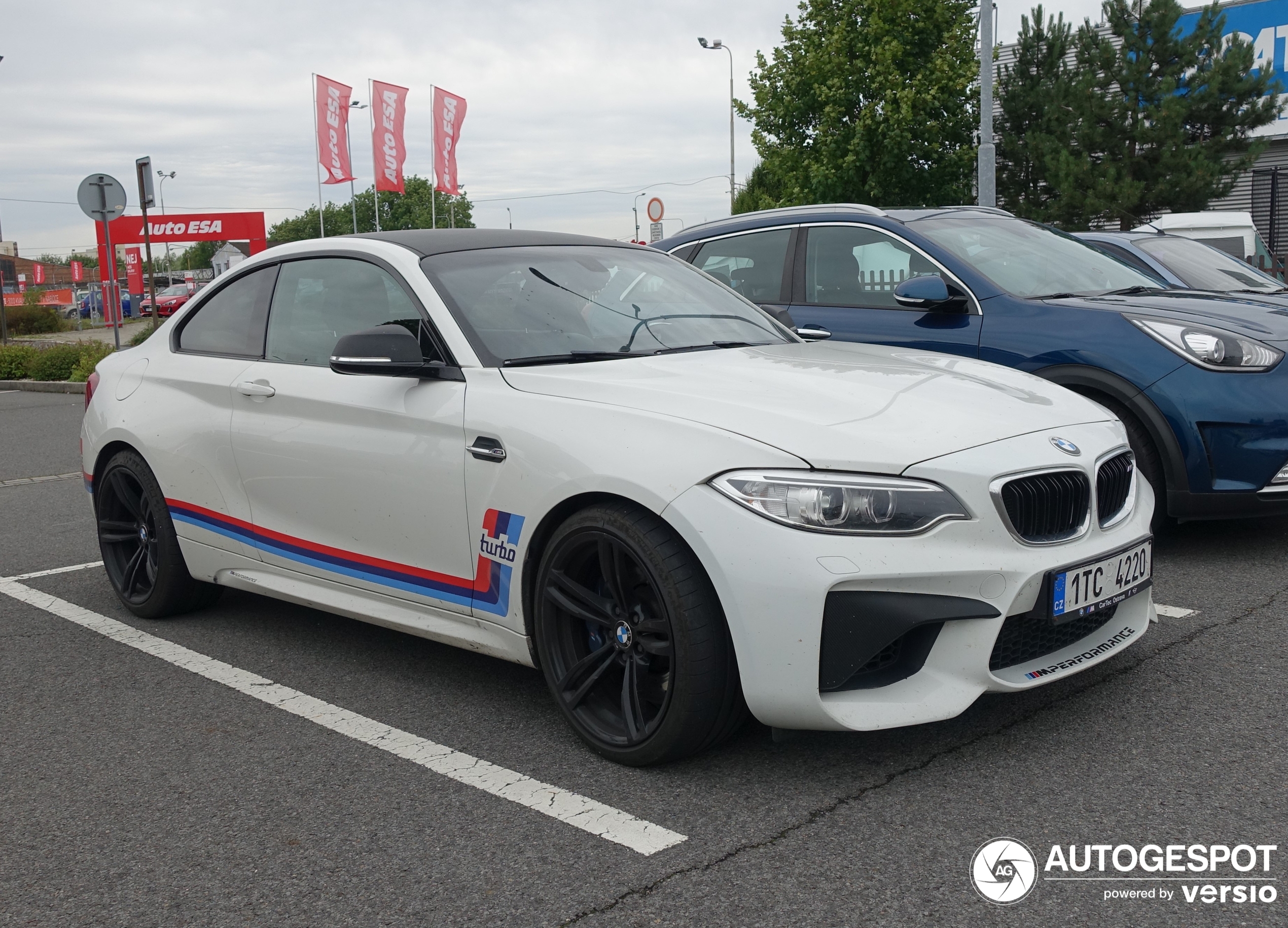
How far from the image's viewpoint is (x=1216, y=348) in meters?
5.16

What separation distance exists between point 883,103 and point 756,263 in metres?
22.5

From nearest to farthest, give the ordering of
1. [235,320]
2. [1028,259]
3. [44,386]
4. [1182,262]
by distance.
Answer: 1. [235,320]
2. [1028,259]
3. [1182,262]
4. [44,386]

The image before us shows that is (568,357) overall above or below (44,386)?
above

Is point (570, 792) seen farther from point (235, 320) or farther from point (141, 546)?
point (141, 546)

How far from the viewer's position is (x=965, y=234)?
6.29 meters

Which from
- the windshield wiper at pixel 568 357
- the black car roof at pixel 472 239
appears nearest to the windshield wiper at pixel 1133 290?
the black car roof at pixel 472 239

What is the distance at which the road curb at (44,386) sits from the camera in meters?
17.8

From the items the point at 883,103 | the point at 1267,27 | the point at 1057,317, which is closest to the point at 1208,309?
the point at 1057,317

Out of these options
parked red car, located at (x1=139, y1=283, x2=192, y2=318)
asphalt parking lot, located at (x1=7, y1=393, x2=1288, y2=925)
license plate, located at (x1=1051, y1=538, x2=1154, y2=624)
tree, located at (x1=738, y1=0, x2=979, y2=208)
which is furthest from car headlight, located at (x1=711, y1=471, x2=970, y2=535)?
parked red car, located at (x1=139, y1=283, x2=192, y2=318)

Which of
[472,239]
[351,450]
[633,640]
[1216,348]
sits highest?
[472,239]

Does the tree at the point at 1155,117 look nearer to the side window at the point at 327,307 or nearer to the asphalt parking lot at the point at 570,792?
the asphalt parking lot at the point at 570,792

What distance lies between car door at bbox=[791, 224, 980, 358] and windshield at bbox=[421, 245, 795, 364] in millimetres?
1579

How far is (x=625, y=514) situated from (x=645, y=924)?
105cm

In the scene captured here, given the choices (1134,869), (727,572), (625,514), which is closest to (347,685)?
(625,514)
